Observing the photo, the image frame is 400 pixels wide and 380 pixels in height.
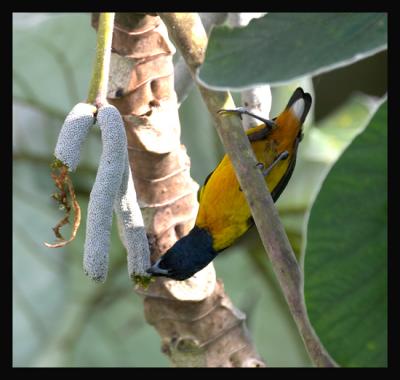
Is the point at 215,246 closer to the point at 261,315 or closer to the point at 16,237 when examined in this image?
the point at 261,315

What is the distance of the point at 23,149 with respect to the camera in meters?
2.08

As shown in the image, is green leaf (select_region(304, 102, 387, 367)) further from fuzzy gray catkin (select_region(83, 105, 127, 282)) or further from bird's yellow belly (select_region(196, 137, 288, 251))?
bird's yellow belly (select_region(196, 137, 288, 251))

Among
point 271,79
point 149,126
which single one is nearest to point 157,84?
point 149,126


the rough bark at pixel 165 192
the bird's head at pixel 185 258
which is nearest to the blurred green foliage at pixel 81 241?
the bird's head at pixel 185 258

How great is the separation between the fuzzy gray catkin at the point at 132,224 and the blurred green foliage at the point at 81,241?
1.02 m

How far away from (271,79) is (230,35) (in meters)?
0.08

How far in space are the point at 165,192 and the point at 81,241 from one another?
89cm

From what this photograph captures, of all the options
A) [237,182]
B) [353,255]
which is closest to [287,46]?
[353,255]

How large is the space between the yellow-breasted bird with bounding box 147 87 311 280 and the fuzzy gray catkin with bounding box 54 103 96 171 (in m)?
0.60

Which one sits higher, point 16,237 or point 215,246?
point 215,246

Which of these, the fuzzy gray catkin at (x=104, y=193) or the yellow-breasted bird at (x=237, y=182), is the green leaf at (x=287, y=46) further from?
the yellow-breasted bird at (x=237, y=182)

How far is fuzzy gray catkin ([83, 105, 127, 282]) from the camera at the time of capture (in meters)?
0.77

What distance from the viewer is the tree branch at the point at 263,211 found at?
2.48 ft

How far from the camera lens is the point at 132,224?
852 millimetres
